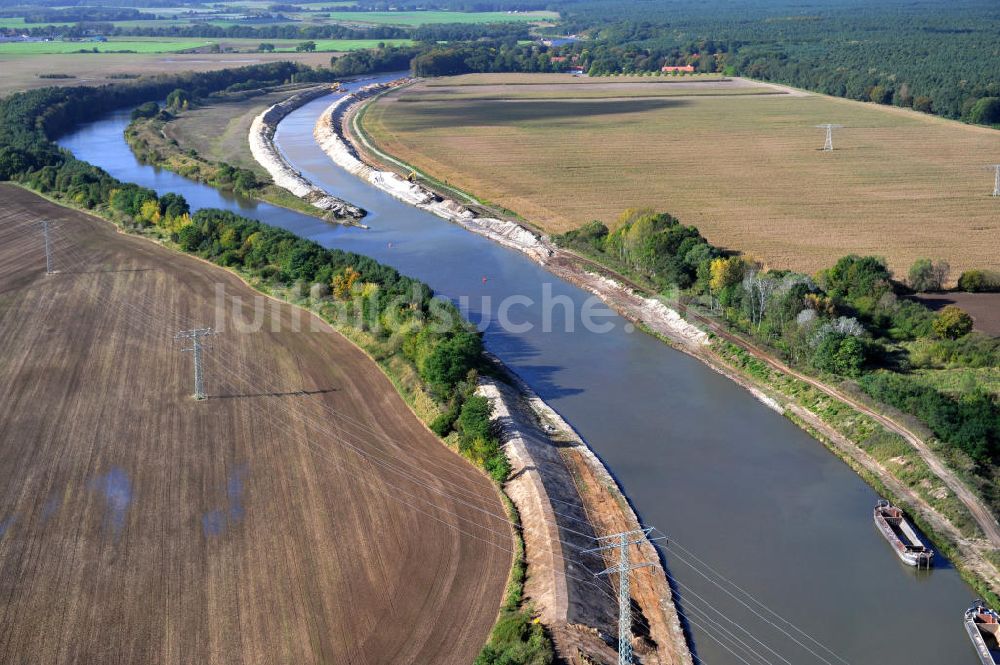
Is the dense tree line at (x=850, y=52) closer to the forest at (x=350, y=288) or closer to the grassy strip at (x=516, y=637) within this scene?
the forest at (x=350, y=288)

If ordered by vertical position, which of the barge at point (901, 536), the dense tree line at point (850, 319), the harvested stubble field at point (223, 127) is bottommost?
the barge at point (901, 536)

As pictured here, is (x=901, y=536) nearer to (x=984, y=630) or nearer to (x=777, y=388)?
(x=984, y=630)

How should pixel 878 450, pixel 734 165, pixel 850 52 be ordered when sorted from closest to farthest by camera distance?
pixel 878 450 → pixel 734 165 → pixel 850 52

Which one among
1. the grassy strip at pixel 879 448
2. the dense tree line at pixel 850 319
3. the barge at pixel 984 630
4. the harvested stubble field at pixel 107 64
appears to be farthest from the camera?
the harvested stubble field at pixel 107 64

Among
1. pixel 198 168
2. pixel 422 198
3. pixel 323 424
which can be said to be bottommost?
pixel 323 424

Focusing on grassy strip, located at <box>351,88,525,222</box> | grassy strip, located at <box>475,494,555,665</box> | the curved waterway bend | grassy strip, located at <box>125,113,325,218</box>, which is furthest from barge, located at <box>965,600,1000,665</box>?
grassy strip, located at <box>125,113,325,218</box>

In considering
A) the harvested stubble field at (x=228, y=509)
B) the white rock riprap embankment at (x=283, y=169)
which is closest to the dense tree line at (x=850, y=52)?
the white rock riprap embankment at (x=283, y=169)

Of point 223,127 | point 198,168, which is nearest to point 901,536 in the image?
point 198,168
